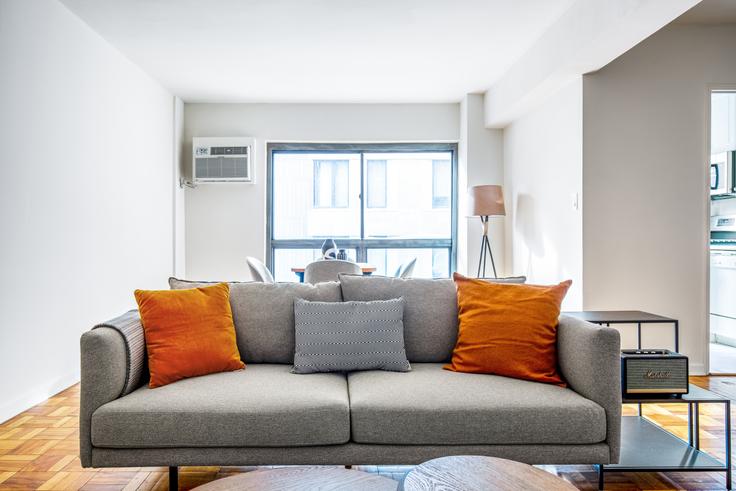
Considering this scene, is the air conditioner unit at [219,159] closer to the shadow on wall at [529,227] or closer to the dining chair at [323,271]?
the dining chair at [323,271]

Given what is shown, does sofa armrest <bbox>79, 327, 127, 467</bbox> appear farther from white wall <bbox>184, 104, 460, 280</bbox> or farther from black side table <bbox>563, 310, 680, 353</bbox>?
white wall <bbox>184, 104, 460, 280</bbox>

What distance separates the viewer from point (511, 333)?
214 centimetres

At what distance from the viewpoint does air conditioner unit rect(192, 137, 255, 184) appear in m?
5.65

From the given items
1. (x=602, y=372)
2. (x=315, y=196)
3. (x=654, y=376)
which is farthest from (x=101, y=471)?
(x=315, y=196)

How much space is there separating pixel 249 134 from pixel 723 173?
4.76 m

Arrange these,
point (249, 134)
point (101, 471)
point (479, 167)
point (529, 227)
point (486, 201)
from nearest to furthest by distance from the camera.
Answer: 1. point (101, 471)
2. point (529, 227)
3. point (486, 201)
4. point (479, 167)
5. point (249, 134)

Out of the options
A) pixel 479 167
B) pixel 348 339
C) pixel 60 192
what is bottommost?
pixel 348 339

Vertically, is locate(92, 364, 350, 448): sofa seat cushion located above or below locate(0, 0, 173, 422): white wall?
below

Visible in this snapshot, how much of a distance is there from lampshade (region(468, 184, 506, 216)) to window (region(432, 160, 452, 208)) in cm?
103

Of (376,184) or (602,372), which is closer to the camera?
(602,372)

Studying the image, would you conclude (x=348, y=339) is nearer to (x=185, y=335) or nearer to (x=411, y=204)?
(x=185, y=335)

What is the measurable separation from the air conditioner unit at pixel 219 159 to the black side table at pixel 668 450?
14.8 ft

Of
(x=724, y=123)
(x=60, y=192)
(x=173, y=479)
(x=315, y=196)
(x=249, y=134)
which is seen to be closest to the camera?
(x=173, y=479)

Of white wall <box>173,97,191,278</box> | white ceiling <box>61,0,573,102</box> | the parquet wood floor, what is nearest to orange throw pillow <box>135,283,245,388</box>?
the parquet wood floor
